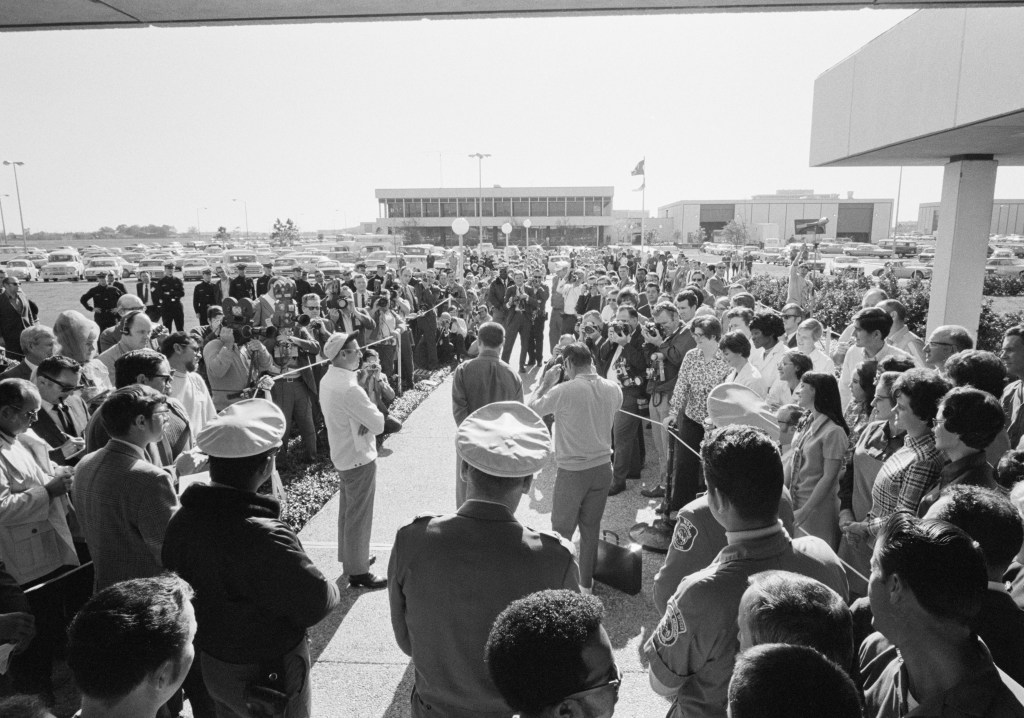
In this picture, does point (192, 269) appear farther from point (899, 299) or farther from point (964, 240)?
point (964, 240)

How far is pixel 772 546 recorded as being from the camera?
7.06 ft

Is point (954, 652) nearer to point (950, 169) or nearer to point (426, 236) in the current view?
point (950, 169)

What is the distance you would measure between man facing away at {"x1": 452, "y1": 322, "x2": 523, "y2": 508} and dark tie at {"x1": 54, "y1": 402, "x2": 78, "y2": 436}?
2706 millimetres

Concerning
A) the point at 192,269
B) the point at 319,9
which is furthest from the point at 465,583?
the point at 192,269

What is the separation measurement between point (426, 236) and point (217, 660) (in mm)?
86347

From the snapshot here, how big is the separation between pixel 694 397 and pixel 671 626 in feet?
12.3

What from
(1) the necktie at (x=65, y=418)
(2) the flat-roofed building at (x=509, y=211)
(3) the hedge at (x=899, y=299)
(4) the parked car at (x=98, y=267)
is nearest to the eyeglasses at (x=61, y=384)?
(1) the necktie at (x=65, y=418)

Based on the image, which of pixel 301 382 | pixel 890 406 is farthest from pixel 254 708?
pixel 301 382

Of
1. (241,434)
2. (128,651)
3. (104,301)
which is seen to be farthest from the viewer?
(104,301)

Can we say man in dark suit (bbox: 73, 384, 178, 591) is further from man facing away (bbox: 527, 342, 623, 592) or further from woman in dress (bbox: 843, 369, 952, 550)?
woman in dress (bbox: 843, 369, 952, 550)

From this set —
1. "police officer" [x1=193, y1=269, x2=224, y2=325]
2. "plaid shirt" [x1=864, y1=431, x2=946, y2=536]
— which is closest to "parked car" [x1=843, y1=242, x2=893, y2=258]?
"police officer" [x1=193, y1=269, x2=224, y2=325]

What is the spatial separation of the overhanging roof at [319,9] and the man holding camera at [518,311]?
9.13 m

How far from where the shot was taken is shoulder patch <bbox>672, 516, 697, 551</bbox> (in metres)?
2.59

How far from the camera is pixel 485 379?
5.27 meters
